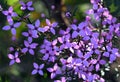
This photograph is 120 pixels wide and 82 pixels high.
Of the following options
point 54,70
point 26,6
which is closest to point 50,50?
point 54,70

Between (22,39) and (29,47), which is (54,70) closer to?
(29,47)

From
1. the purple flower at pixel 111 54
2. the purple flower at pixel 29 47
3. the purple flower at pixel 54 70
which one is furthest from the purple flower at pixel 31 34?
the purple flower at pixel 111 54

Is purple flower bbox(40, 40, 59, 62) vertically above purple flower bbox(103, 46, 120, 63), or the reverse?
purple flower bbox(40, 40, 59, 62)

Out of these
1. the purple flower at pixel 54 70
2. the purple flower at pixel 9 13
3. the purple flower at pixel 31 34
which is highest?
the purple flower at pixel 9 13

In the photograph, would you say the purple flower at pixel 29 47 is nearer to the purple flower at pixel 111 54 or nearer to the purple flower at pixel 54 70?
the purple flower at pixel 54 70

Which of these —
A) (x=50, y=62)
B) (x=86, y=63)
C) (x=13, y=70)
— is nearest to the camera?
(x=86, y=63)

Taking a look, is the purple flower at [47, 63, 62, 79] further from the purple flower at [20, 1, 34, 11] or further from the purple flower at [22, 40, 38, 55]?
the purple flower at [20, 1, 34, 11]

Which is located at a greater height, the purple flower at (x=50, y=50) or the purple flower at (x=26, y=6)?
the purple flower at (x=26, y=6)

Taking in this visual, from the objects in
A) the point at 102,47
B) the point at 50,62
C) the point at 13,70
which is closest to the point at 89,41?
the point at 102,47

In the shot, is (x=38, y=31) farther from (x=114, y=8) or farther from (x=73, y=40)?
(x=114, y=8)

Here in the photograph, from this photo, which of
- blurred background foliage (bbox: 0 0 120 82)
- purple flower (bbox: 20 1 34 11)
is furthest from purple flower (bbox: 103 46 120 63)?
purple flower (bbox: 20 1 34 11)

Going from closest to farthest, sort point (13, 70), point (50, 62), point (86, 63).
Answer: point (86, 63) → point (50, 62) → point (13, 70)
